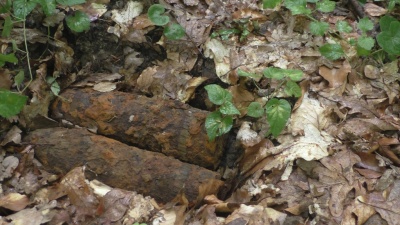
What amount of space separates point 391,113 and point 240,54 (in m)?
1.21

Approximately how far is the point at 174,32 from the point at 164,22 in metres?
0.13

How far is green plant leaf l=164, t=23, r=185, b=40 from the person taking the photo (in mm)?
3297

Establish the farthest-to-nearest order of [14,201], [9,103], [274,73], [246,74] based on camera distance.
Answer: [246,74], [274,73], [9,103], [14,201]

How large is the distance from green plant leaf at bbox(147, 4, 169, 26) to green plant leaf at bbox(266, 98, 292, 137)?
1.09m

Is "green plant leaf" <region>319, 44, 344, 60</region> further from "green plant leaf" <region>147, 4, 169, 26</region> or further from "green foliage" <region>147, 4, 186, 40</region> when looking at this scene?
"green plant leaf" <region>147, 4, 169, 26</region>

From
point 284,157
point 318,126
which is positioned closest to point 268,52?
point 318,126

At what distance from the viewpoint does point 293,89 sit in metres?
2.96

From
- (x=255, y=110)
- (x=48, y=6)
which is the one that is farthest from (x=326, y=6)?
(x=48, y=6)

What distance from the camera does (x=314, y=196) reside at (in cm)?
254

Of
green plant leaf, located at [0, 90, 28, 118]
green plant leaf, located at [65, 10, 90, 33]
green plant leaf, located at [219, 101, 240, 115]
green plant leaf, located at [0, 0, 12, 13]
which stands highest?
green plant leaf, located at [0, 0, 12, 13]

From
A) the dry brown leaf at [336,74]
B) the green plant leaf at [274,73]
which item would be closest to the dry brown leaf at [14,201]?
the green plant leaf at [274,73]

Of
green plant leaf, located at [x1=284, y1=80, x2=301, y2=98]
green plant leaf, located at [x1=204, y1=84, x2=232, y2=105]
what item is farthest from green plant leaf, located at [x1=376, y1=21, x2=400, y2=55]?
green plant leaf, located at [x1=204, y1=84, x2=232, y2=105]

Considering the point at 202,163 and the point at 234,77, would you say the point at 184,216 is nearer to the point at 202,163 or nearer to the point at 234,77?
the point at 202,163

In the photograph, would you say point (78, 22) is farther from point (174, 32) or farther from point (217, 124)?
point (217, 124)
